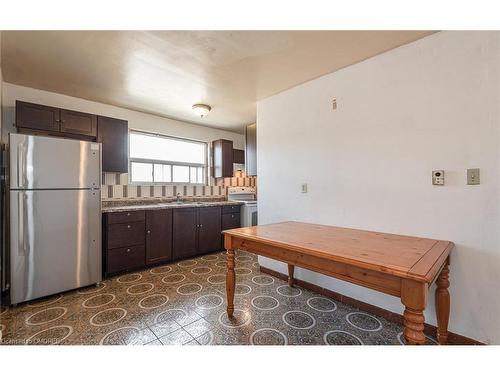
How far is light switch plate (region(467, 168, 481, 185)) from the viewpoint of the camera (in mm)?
1485

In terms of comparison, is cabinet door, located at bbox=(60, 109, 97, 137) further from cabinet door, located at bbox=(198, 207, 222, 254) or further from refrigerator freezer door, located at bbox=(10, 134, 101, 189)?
cabinet door, located at bbox=(198, 207, 222, 254)

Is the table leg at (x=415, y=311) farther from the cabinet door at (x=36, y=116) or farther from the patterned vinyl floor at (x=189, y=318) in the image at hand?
the cabinet door at (x=36, y=116)

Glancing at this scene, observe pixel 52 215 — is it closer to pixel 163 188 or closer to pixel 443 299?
pixel 163 188

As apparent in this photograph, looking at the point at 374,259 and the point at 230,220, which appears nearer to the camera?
the point at 374,259

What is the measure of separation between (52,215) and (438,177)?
352cm

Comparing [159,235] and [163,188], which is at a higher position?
[163,188]

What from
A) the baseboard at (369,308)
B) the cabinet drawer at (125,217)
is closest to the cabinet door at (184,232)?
the cabinet drawer at (125,217)

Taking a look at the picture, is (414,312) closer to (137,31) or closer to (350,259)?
(350,259)

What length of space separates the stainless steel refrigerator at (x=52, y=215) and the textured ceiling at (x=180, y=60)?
2.51ft

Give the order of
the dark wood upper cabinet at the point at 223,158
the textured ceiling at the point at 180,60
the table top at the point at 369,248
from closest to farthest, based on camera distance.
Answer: the table top at the point at 369,248 < the textured ceiling at the point at 180,60 < the dark wood upper cabinet at the point at 223,158

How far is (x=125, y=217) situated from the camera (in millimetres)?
2885

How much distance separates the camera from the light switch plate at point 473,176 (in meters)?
Result: 1.48

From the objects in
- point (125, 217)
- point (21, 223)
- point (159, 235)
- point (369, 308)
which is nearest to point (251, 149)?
point (159, 235)

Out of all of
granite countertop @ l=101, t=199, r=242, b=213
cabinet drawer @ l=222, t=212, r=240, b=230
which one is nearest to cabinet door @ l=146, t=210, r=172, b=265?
granite countertop @ l=101, t=199, r=242, b=213
